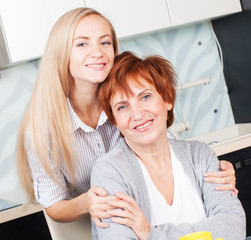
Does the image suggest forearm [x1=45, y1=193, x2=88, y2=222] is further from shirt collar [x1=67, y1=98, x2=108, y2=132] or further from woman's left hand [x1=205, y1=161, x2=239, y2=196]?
woman's left hand [x1=205, y1=161, x2=239, y2=196]

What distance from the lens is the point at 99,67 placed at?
1367mm

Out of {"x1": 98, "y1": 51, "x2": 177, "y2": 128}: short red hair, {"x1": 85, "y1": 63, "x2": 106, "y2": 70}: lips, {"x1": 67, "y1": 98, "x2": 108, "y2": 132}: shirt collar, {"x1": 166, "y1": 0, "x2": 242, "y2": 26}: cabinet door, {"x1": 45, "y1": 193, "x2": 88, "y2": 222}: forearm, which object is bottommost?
{"x1": 45, "y1": 193, "x2": 88, "y2": 222}: forearm

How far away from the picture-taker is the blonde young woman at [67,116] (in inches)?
56.4

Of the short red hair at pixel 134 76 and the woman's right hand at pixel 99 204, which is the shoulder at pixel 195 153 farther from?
the woman's right hand at pixel 99 204

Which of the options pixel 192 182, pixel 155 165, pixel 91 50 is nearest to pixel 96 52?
pixel 91 50

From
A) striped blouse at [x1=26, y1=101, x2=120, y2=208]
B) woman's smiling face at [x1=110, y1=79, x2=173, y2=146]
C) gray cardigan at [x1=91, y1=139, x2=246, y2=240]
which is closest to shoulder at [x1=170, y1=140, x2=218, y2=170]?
gray cardigan at [x1=91, y1=139, x2=246, y2=240]

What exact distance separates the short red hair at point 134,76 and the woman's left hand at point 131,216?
1.07ft

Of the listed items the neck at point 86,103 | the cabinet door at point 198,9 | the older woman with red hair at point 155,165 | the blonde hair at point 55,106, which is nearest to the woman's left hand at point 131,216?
the older woman with red hair at point 155,165

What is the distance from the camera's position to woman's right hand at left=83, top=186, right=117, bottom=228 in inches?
46.1

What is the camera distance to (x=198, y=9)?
8.52ft

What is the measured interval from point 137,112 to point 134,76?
111mm

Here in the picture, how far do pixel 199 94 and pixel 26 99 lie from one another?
1.14 meters

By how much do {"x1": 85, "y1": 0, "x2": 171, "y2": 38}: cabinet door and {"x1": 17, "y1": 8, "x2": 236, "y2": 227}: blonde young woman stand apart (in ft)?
2.79

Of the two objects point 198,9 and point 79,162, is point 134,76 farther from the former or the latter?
point 198,9
